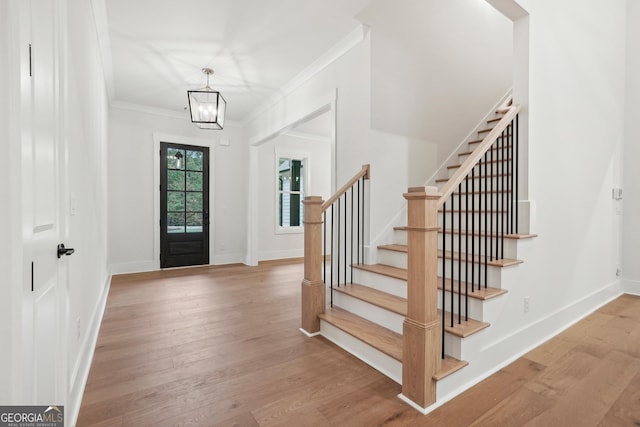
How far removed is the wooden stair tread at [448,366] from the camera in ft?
5.64

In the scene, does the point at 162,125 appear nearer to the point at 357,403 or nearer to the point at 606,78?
the point at 357,403

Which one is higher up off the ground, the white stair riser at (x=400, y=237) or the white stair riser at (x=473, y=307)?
the white stair riser at (x=400, y=237)

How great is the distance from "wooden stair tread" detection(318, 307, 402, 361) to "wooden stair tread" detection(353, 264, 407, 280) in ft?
1.43

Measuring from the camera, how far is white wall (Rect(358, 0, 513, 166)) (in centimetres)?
305

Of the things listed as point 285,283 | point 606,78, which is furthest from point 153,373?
point 606,78

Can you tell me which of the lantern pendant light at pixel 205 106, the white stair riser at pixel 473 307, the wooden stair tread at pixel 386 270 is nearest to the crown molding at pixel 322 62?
the lantern pendant light at pixel 205 106

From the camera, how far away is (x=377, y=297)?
2562 mm

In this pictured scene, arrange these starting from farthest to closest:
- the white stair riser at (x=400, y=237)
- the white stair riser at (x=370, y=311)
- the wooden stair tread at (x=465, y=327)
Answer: the white stair riser at (x=400, y=237)
the white stair riser at (x=370, y=311)
the wooden stair tread at (x=465, y=327)

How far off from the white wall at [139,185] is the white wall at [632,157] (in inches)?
229

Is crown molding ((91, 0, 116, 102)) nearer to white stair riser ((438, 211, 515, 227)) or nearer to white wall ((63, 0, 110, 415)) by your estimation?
white wall ((63, 0, 110, 415))

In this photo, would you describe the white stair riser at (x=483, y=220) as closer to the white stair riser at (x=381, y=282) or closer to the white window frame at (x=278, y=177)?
the white stair riser at (x=381, y=282)

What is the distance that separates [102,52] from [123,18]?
760 mm

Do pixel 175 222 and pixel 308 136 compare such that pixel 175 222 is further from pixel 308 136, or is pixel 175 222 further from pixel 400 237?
pixel 400 237

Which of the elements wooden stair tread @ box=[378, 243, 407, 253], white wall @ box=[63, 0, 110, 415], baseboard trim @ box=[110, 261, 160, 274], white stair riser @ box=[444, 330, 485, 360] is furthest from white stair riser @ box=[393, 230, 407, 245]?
baseboard trim @ box=[110, 261, 160, 274]
